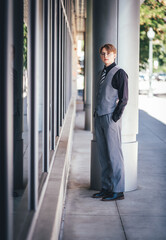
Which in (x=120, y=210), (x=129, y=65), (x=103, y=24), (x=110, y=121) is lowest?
(x=120, y=210)

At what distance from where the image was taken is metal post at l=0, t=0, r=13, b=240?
2.06m

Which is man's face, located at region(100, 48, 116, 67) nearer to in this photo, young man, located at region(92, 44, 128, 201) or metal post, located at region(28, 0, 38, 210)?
young man, located at region(92, 44, 128, 201)

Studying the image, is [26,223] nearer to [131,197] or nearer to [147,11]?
[131,197]

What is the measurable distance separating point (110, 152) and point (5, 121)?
3.82 m

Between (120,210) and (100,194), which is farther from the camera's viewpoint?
(100,194)

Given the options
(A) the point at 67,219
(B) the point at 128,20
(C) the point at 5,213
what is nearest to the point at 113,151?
(A) the point at 67,219

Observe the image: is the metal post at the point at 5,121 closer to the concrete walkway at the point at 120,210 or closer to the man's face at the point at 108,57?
the concrete walkway at the point at 120,210

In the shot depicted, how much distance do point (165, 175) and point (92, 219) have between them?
283 centimetres

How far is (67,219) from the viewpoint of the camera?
515 centimetres

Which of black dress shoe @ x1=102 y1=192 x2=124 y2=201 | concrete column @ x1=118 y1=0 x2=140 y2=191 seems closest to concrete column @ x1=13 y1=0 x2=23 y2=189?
black dress shoe @ x1=102 y1=192 x2=124 y2=201

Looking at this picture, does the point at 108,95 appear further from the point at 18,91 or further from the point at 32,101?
the point at 32,101

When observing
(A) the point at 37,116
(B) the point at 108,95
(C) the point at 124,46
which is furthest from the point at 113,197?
(A) the point at 37,116

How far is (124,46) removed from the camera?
6.33 m

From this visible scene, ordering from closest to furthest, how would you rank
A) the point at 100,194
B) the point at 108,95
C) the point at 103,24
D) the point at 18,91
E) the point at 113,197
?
the point at 18,91 → the point at 108,95 → the point at 113,197 → the point at 100,194 → the point at 103,24
